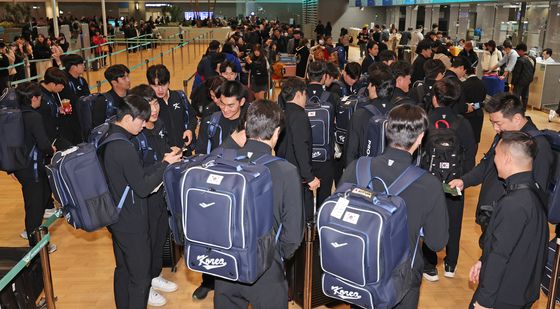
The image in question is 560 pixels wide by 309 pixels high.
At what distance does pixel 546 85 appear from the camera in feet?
42.2

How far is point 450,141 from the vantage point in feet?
13.6

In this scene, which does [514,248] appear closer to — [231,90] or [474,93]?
[231,90]

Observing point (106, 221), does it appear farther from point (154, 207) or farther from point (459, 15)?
point (459, 15)

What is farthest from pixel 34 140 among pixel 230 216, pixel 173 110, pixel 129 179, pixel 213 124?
pixel 230 216

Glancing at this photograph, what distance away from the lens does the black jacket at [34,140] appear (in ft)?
16.3

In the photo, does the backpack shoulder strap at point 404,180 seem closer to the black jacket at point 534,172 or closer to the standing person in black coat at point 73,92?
the black jacket at point 534,172

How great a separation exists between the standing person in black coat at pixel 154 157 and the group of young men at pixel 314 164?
0.4 inches

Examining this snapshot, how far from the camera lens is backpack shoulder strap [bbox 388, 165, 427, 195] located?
2598mm

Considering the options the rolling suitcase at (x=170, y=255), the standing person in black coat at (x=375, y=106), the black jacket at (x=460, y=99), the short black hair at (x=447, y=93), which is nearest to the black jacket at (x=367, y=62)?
the black jacket at (x=460, y=99)

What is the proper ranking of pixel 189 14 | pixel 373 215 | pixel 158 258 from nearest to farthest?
1. pixel 373 215
2. pixel 158 258
3. pixel 189 14

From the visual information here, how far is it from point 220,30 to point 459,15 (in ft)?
52.9

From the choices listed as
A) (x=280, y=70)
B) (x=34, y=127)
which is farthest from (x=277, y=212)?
(x=280, y=70)

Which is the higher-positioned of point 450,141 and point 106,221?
point 450,141

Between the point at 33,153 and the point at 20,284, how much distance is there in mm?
1784
